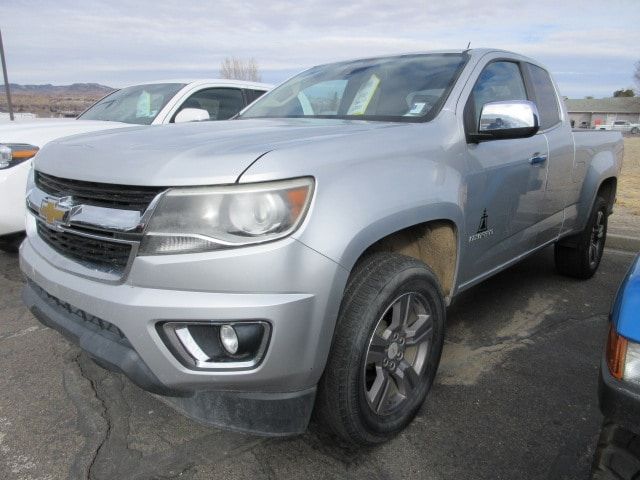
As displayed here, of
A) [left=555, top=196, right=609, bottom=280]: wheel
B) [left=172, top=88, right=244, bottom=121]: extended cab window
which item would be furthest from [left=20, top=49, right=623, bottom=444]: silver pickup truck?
[left=172, top=88, right=244, bottom=121]: extended cab window

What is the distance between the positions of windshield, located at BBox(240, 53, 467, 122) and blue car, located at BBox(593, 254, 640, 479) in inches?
55.4

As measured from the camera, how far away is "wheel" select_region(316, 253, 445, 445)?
76.6 inches

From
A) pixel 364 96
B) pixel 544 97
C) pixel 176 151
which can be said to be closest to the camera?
pixel 176 151

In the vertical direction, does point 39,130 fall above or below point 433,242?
above

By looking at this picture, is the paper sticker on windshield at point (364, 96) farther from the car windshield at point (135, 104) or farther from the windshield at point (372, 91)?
the car windshield at point (135, 104)

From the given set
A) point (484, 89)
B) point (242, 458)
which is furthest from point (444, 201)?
point (242, 458)

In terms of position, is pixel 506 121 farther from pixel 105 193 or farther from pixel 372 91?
pixel 105 193

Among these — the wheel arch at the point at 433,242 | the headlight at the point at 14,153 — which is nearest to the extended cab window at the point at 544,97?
the wheel arch at the point at 433,242

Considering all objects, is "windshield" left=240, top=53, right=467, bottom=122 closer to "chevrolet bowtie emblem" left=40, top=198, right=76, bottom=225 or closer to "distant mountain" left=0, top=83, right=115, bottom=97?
"chevrolet bowtie emblem" left=40, top=198, right=76, bottom=225

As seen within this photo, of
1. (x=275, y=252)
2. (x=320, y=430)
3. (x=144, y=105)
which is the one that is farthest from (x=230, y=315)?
(x=144, y=105)

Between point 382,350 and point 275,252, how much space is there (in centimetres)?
76

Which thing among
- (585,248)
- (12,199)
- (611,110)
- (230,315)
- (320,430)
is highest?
(230,315)

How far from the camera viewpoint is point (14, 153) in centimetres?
401

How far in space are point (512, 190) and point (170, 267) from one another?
6.80 feet
